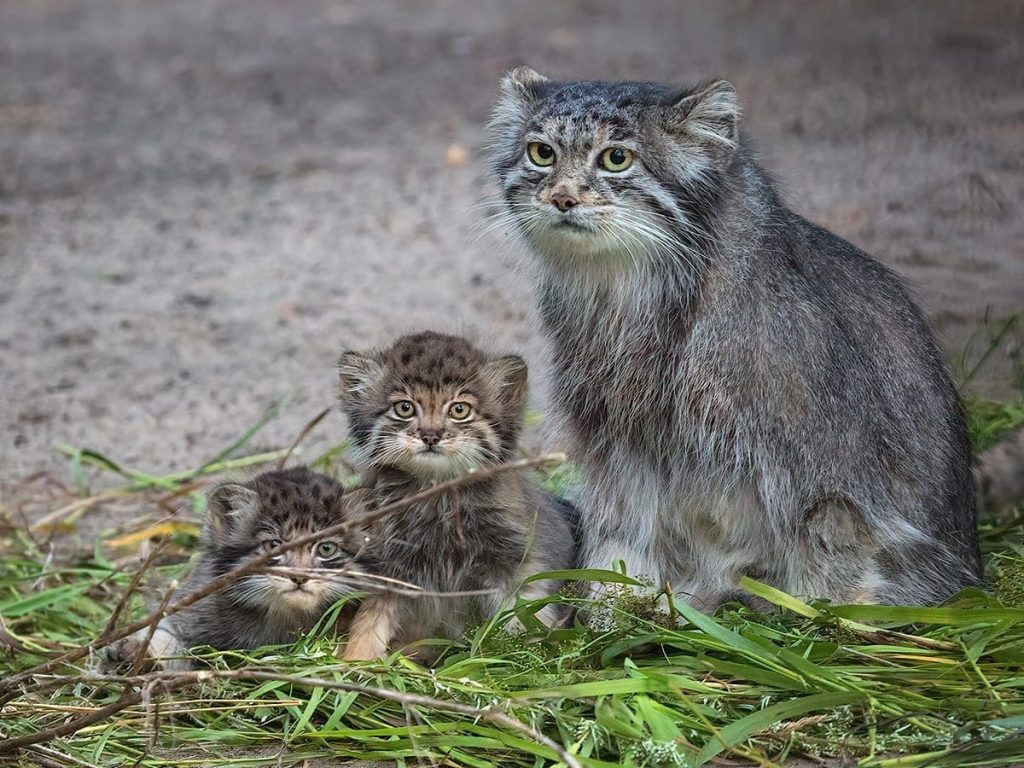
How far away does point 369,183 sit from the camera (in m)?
12.1

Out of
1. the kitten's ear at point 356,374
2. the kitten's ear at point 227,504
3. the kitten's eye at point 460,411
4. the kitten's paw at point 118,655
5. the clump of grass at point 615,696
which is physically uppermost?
the kitten's ear at point 356,374

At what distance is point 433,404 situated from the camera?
17.7ft

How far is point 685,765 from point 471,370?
1770 millimetres

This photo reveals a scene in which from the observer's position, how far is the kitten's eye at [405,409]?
213 inches

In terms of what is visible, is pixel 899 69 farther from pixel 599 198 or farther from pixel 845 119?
pixel 599 198

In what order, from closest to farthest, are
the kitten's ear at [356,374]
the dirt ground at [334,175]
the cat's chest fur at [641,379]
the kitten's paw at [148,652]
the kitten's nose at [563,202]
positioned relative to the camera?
the kitten's nose at [563,202] < the cat's chest fur at [641,379] < the kitten's paw at [148,652] < the kitten's ear at [356,374] < the dirt ground at [334,175]

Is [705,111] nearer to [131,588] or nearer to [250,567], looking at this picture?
[250,567]

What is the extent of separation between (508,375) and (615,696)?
1409 mm

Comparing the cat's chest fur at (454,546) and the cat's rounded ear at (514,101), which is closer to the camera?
the cat's chest fur at (454,546)

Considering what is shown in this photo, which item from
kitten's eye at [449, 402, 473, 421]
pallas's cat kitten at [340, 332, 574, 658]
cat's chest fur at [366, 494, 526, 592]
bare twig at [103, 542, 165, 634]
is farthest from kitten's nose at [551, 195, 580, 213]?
bare twig at [103, 542, 165, 634]

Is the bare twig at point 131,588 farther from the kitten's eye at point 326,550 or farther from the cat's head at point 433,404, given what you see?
the cat's head at point 433,404

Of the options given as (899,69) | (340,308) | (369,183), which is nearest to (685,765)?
(340,308)

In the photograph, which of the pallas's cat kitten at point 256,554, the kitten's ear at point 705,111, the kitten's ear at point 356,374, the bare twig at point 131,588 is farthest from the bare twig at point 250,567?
the kitten's ear at point 705,111

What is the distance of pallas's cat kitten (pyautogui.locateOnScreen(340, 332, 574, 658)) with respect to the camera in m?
5.39
